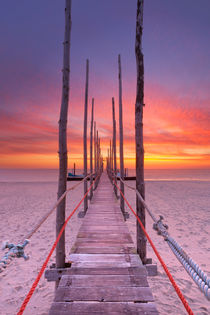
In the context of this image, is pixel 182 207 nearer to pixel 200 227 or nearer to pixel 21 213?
pixel 200 227

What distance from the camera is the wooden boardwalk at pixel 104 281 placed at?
2.75m

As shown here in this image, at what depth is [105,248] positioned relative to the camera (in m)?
4.81

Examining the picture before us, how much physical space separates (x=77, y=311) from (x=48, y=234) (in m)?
7.03

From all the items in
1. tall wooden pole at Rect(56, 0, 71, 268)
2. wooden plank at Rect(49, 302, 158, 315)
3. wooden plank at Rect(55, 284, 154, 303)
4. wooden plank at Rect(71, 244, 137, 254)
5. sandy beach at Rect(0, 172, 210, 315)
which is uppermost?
tall wooden pole at Rect(56, 0, 71, 268)

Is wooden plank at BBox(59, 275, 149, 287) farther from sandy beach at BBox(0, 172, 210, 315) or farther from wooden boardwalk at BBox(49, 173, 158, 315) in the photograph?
sandy beach at BBox(0, 172, 210, 315)

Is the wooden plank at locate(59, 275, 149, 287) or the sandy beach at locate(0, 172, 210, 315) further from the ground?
the wooden plank at locate(59, 275, 149, 287)

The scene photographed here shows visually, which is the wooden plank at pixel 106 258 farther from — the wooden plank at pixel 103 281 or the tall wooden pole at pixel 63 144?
the wooden plank at pixel 103 281

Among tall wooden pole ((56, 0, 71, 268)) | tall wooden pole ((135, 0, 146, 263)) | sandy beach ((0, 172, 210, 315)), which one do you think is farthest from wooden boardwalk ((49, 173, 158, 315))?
sandy beach ((0, 172, 210, 315))

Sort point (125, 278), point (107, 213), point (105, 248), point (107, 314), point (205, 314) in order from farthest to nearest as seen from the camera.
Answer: point (107, 213) → point (105, 248) → point (205, 314) → point (125, 278) → point (107, 314)

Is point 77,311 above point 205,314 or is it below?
above

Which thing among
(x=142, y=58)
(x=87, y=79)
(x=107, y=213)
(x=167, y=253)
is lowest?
(x=167, y=253)

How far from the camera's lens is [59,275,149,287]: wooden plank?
326 centimetres

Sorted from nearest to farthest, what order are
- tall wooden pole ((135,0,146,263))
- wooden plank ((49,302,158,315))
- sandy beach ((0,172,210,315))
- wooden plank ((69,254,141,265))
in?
1. wooden plank ((49,302,158,315))
2. wooden plank ((69,254,141,265))
3. sandy beach ((0,172,210,315))
4. tall wooden pole ((135,0,146,263))

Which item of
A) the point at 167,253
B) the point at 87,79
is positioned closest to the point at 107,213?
the point at 167,253
